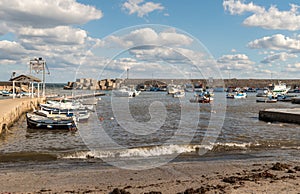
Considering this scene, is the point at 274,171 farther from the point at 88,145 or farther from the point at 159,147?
the point at 88,145

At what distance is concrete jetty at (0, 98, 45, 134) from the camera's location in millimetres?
27398

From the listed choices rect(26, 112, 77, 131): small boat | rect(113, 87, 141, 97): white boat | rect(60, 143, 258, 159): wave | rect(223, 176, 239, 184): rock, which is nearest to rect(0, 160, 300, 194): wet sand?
rect(223, 176, 239, 184): rock

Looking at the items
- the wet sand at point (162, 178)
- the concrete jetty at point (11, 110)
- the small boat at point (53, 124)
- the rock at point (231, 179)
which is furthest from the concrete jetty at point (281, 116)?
the concrete jetty at point (11, 110)

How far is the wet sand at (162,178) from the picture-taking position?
1098cm

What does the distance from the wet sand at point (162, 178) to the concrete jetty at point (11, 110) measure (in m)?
13.0

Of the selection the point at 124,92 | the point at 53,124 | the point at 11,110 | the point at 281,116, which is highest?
the point at 124,92

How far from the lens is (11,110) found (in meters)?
34.4

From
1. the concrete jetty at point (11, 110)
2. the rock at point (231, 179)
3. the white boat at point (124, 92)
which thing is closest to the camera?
the rock at point (231, 179)

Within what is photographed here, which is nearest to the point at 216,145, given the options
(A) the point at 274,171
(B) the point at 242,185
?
(A) the point at 274,171

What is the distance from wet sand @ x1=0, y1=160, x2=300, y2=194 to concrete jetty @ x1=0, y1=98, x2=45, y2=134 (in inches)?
513

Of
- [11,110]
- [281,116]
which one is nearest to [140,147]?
[11,110]

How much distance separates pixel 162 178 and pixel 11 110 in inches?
1036

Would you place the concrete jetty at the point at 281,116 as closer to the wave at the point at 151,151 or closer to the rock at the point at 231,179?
the wave at the point at 151,151

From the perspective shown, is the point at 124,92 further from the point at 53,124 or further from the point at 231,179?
the point at 231,179
